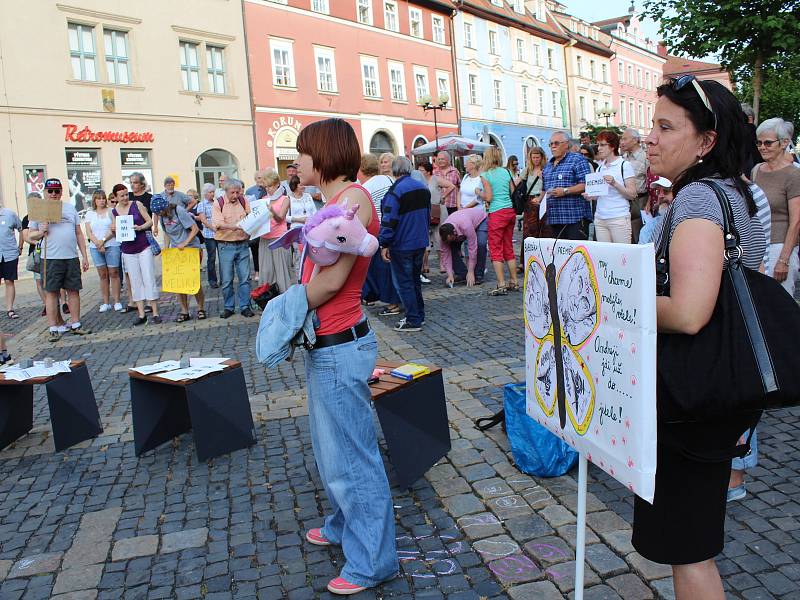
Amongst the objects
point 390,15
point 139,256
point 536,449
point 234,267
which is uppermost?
point 390,15

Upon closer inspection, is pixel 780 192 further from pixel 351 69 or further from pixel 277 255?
pixel 351 69

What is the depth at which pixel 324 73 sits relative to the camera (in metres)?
29.9

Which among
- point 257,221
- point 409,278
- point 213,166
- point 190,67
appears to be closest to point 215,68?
point 190,67

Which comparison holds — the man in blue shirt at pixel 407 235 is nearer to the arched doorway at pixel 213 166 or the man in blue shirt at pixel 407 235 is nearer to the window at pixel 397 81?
the arched doorway at pixel 213 166

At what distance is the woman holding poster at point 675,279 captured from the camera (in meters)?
1.86

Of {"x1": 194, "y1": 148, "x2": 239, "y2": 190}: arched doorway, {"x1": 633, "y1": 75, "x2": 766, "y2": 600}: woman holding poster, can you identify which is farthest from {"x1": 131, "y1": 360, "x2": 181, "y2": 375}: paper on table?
{"x1": 194, "y1": 148, "x2": 239, "y2": 190}: arched doorway

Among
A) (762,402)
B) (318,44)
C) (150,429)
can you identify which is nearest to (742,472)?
(762,402)

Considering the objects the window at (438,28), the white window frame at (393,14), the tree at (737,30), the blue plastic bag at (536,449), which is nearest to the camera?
the blue plastic bag at (536,449)

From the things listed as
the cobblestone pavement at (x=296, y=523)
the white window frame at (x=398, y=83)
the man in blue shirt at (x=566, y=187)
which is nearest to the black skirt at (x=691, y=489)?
the cobblestone pavement at (x=296, y=523)

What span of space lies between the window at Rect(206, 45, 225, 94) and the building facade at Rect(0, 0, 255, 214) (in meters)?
0.04

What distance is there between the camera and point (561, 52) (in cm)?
5047

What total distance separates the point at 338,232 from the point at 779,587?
2172 millimetres

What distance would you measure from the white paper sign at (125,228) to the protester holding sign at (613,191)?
6033mm

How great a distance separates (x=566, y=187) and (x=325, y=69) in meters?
23.7
